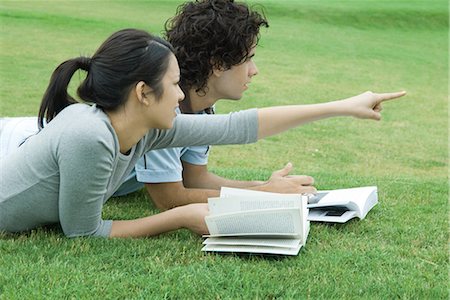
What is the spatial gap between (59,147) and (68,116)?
147 millimetres

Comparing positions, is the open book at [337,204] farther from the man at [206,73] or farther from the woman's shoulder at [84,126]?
the woman's shoulder at [84,126]

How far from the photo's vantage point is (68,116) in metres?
2.83

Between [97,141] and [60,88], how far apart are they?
38 centimetres

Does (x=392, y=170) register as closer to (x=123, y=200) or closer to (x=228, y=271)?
(x=123, y=200)

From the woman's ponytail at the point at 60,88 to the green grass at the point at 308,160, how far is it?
19.7 inches

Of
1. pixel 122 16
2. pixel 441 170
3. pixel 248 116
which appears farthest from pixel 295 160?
pixel 122 16

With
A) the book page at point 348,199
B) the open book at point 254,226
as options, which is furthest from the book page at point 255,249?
the book page at point 348,199

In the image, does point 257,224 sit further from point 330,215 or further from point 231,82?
point 231,82

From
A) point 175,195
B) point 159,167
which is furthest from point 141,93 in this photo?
point 175,195

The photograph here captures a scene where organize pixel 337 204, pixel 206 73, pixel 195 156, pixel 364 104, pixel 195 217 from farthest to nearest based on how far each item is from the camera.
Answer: pixel 195 156, pixel 206 73, pixel 337 204, pixel 364 104, pixel 195 217

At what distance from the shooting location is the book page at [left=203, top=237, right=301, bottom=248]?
2768 mm

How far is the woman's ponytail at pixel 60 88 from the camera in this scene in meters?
2.91

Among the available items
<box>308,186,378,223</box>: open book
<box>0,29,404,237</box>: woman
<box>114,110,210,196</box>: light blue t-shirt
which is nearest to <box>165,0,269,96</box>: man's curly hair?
<box>114,110,210,196</box>: light blue t-shirt

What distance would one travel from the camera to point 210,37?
3699 millimetres
